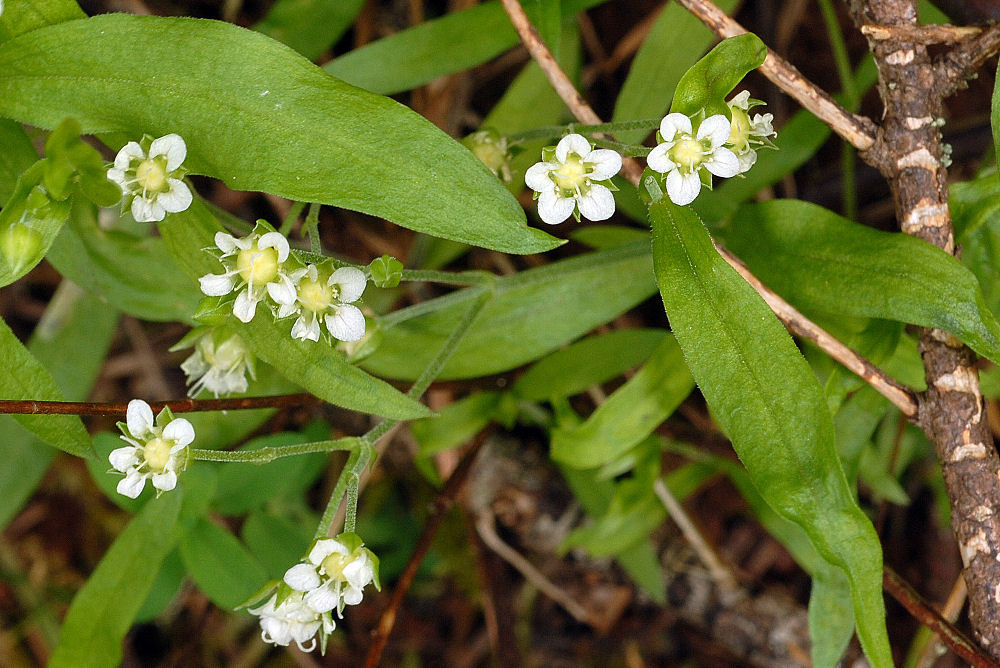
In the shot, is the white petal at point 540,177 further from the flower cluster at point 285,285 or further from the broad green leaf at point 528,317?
the broad green leaf at point 528,317

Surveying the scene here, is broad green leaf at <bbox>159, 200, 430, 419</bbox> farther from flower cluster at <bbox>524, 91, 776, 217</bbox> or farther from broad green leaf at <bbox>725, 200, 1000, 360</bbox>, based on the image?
broad green leaf at <bbox>725, 200, 1000, 360</bbox>

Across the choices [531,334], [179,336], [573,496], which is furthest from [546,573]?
[179,336]

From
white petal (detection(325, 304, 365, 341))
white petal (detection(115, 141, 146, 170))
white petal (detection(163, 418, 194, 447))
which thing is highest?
white petal (detection(115, 141, 146, 170))

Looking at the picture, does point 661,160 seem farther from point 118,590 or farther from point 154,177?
point 118,590

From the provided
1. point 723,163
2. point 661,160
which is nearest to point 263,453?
point 661,160

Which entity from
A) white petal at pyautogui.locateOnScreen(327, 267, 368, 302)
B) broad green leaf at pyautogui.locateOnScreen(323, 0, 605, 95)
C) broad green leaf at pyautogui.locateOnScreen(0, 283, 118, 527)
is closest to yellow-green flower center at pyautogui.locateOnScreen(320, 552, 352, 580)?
white petal at pyautogui.locateOnScreen(327, 267, 368, 302)

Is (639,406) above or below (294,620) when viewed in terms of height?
above

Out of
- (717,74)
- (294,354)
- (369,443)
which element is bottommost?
(369,443)
